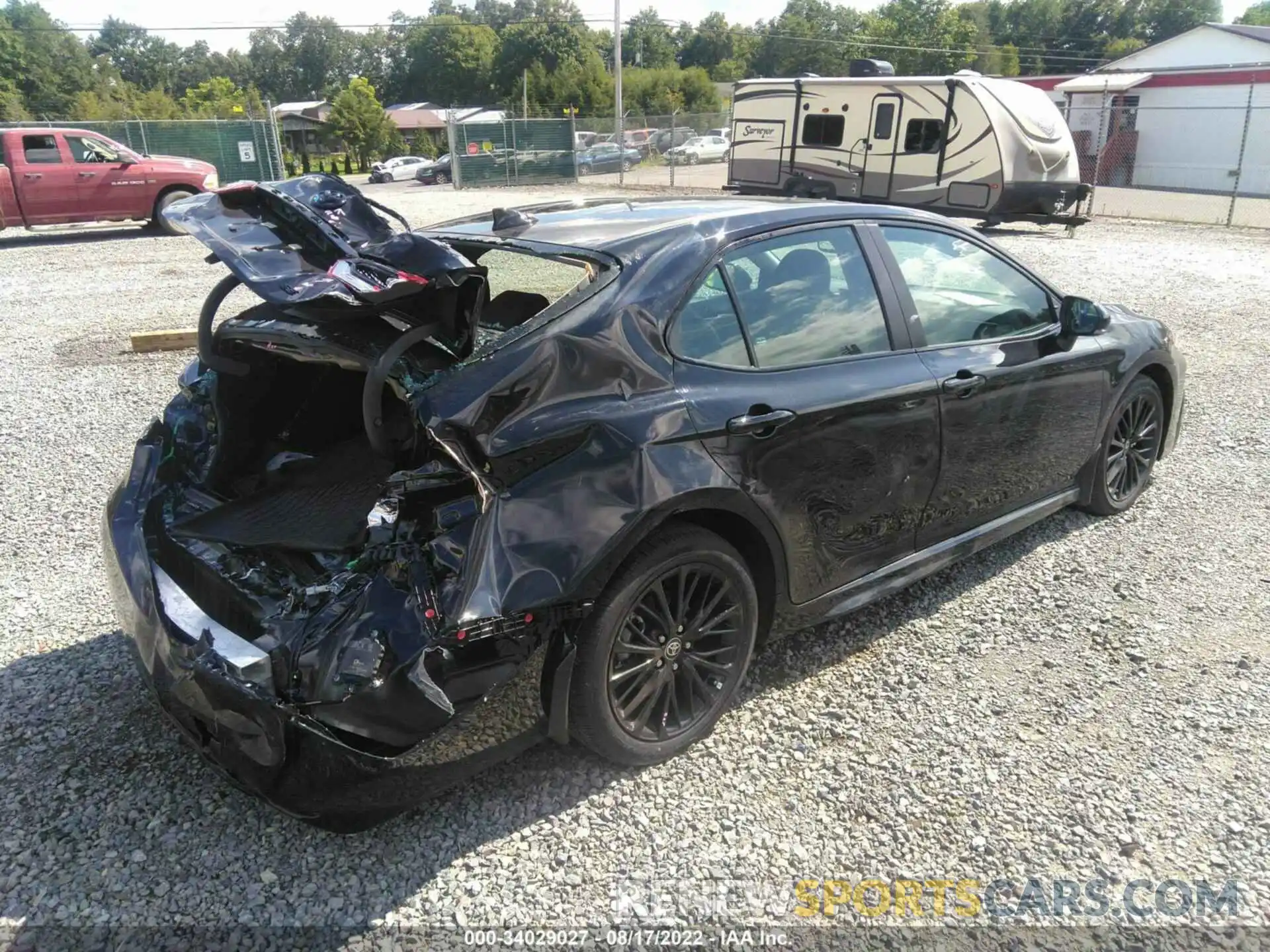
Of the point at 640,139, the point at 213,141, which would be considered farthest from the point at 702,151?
the point at 213,141

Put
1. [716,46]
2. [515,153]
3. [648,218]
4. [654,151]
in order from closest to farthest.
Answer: [648,218] → [515,153] → [654,151] → [716,46]

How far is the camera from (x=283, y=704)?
2.12 meters

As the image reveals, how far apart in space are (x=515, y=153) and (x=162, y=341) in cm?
2437

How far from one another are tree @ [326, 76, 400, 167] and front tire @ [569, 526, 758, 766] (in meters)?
57.1

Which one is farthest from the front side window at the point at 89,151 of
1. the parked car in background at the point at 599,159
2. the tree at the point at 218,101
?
the tree at the point at 218,101

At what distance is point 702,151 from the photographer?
36.3m

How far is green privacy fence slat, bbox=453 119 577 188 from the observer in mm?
30062

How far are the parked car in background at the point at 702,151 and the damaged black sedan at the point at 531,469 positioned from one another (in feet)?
105

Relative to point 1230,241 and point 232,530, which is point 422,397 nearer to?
point 232,530

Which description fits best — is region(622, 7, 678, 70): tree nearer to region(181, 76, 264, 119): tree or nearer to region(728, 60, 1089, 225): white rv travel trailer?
region(181, 76, 264, 119): tree

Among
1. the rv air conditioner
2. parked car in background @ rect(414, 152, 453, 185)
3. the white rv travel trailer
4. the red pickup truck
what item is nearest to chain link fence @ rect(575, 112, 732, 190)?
parked car in background @ rect(414, 152, 453, 185)

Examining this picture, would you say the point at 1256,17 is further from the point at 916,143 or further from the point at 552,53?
the point at 916,143

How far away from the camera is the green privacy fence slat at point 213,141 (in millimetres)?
23844

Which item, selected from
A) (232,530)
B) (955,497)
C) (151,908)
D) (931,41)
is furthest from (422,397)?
(931,41)
